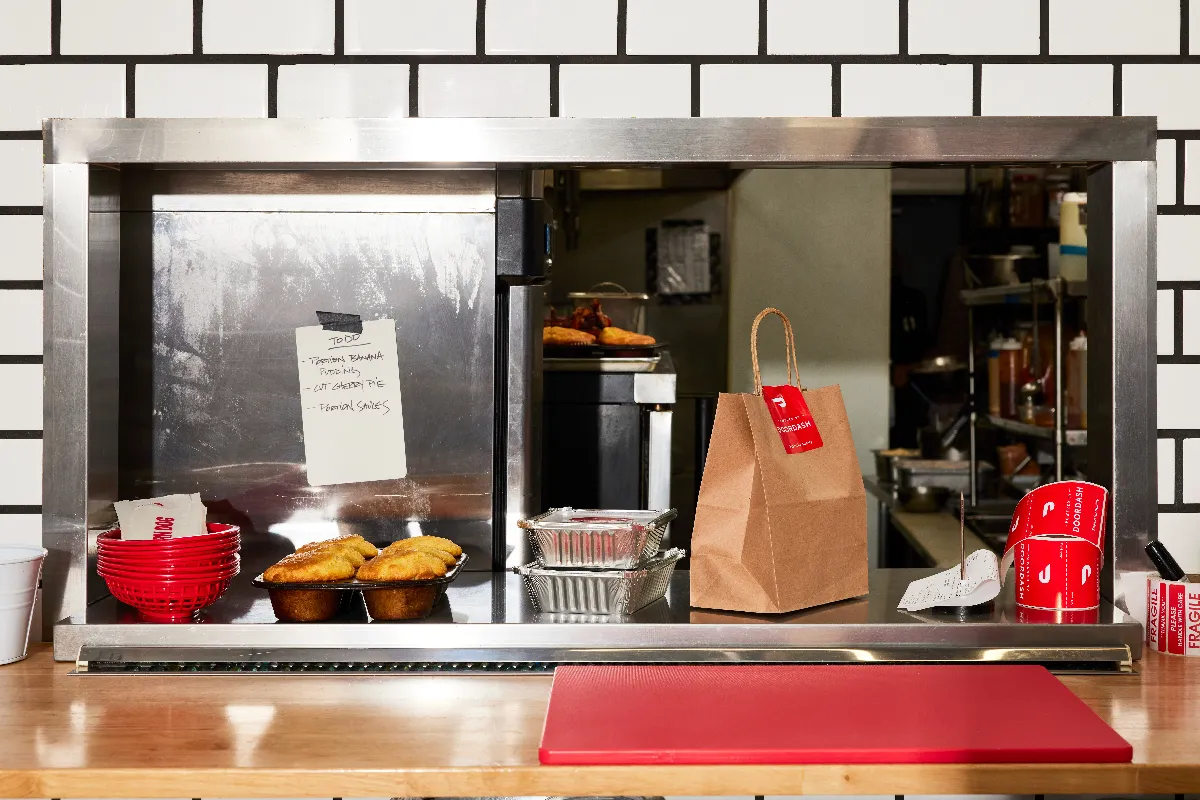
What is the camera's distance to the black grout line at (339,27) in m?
1.62

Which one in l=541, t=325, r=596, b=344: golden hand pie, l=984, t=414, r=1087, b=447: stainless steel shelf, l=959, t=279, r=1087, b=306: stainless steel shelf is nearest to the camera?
l=541, t=325, r=596, b=344: golden hand pie

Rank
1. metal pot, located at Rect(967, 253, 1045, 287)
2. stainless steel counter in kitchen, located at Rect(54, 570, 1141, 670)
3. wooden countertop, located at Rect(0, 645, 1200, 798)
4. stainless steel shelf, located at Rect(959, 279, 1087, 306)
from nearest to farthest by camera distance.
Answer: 1. wooden countertop, located at Rect(0, 645, 1200, 798)
2. stainless steel counter in kitchen, located at Rect(54, 570, 1141, 670)
3. stainless steel shelf, located at Rect(959, 279, 1087, 306)
4. metal pot, located at Rect(967, 253, 1045, 287)

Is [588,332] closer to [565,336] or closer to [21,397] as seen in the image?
[565,336]

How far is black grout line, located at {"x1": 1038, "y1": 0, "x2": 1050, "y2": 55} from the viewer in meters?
1.62

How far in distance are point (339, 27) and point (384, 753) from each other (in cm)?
103

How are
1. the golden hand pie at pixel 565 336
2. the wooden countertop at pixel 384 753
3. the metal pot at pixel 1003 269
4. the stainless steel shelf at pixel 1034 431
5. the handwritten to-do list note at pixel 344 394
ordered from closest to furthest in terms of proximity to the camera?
the wooden countertop at pixel 384 753 → the handwritten to-do list note at pixel 344 394 → the golden hand pie at pixel 565 336 → the stainless steel shelf at pixel 1034 431 → the metal pot at pixel 1003 269

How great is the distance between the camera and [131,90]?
162 centimetres

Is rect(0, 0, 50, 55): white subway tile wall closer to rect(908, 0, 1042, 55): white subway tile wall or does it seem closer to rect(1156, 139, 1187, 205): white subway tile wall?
Result: rect(908, 0, 1042, 55): white subway tile wall

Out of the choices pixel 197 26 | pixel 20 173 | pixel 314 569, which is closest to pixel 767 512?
pixel 314 569

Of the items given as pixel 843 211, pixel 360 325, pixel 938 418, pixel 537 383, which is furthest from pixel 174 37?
pixel 938 418

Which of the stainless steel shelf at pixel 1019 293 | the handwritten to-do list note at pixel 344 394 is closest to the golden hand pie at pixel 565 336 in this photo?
the handwritten to-do list note at pixel 344 394

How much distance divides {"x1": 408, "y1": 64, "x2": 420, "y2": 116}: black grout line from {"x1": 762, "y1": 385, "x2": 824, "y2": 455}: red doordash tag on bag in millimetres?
637

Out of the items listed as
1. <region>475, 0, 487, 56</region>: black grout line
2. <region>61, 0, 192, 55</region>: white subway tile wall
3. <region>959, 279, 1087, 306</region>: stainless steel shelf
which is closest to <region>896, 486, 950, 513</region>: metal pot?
<region>959, 279, 1087, 306</region>: stainless steel shelf

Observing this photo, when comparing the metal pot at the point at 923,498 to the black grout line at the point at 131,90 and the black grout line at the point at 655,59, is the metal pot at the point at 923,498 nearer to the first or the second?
the black grout line at the point at 655,59
